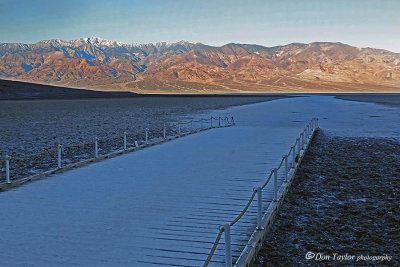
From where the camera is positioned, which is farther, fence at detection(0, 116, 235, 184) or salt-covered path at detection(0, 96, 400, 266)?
fence at detection(0, 116, 235, 184)

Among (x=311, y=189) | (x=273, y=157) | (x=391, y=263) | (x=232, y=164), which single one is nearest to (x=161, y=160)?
(x=232, y=164)

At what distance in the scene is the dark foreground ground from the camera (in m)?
6.03

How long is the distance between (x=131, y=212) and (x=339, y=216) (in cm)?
392

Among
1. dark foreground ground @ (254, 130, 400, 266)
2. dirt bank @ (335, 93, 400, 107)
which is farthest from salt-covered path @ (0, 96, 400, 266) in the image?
dirt bank @ (335, 93, 400, 107)

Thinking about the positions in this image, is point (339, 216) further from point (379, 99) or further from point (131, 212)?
point (379, 99)

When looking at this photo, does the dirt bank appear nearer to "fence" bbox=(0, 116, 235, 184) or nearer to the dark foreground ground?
the dark foreground ground

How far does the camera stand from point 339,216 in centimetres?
777

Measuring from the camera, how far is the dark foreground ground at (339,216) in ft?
19.8

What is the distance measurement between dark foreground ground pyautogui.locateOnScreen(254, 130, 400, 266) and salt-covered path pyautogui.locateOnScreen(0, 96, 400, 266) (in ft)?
2.09

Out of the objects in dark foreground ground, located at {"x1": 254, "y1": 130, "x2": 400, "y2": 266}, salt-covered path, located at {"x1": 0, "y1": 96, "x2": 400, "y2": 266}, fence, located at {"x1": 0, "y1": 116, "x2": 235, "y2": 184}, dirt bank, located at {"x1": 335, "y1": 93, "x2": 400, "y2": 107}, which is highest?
salt-covered path, located at {"x1": 0, "y1": 96, "x2": 400, "y2": 266}

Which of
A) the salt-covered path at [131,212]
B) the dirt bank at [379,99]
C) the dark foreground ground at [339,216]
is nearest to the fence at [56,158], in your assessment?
the salt-covered path at [131,212]

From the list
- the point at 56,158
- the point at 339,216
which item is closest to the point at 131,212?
the point at 339,216

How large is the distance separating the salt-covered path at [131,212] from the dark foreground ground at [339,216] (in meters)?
0.64

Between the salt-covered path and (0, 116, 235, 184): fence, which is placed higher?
the salt-covered path
